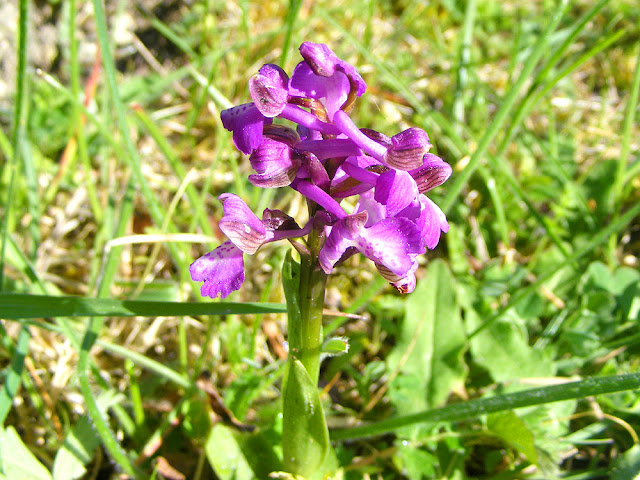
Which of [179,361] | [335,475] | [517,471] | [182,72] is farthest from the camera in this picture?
[182,72]

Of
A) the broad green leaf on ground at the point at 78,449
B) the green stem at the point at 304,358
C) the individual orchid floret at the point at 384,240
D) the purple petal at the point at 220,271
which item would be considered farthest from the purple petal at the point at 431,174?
the broad green leaf on ground at the point at 78,449

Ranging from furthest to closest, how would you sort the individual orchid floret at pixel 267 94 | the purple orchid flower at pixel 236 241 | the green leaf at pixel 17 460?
the green leaf at pixel 17 460, the purple orchid flower at pixel 236 241, the individual orchid floret at pixel 267 94

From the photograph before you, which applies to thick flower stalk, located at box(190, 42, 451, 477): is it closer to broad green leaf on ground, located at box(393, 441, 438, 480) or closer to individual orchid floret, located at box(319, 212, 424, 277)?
individual orchid floret, located at box(319, 212, 424, 277)

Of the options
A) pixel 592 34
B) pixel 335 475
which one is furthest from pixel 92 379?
pixel 592 34

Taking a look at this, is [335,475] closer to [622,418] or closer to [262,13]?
[622,418]

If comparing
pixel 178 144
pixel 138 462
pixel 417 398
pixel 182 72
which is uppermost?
pixel 182 72

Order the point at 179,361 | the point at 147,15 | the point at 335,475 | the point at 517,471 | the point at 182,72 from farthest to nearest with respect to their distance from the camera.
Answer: the point at 147,15 < the point at 182,72 < the point at 179,361 < the point at 517,471 < the point at 335,475

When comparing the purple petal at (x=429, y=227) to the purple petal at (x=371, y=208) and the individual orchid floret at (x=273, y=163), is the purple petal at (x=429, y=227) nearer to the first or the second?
the purple petal at (x=371, y=208)
